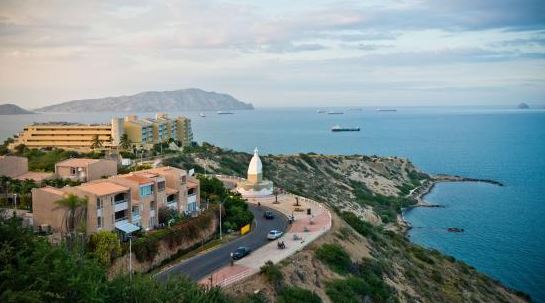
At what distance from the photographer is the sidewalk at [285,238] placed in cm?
2658

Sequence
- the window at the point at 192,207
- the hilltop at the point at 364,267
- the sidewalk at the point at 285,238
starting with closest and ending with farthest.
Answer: the sidewalk at the point at 285,238, the hilltop at the point at 364,267, the window at the point at 192,207

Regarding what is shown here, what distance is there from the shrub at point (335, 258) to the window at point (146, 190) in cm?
1058

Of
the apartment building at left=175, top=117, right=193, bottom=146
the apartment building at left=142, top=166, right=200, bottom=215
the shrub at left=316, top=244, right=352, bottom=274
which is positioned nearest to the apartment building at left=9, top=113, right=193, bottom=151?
the apartment building at left=175, top=117, right=193, bottom=146

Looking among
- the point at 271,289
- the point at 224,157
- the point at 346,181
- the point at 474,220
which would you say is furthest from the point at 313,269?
the point at 346,181

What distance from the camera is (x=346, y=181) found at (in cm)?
8306

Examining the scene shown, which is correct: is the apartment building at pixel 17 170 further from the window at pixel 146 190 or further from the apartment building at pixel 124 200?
the window at pixel 146 190

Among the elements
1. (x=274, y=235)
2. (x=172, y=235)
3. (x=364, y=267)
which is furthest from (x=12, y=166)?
(x=364, y=267)

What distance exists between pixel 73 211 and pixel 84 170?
11189 millimetres

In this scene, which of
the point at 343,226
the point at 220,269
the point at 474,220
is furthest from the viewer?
the point at 474,220

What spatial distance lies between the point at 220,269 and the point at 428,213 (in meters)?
49.1

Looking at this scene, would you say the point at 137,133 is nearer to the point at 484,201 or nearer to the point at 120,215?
the point at 484,201

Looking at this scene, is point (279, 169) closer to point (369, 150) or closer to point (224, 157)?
point (224, 157)

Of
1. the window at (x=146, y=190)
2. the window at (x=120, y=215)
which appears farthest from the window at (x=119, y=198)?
the window at (x=146, y=190)

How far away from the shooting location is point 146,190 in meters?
32.1
